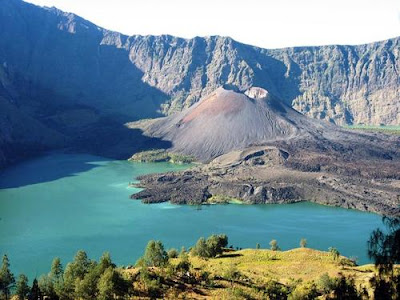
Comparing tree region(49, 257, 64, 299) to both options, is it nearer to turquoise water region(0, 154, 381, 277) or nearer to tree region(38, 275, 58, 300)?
tree region(38, 275, 58, 300)

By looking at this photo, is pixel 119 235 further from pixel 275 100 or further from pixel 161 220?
pixel 275 100

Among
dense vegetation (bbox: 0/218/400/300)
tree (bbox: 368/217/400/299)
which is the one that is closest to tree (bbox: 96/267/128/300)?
dense vegetation (bbox: 0/218/400/300)

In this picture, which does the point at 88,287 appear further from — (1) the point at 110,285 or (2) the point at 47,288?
(2) the point at 47,288

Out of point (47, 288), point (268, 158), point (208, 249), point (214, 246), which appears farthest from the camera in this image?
point (268, 158)

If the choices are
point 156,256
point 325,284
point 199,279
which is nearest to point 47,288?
point 156,256

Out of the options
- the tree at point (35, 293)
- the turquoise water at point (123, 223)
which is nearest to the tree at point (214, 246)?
the turquoise water at point (123, 223)

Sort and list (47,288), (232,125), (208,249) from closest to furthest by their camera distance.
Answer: (47,288) < (208,249) < (232,125)

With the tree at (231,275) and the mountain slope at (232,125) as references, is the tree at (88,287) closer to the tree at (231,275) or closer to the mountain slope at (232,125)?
the tree at (231,275)
